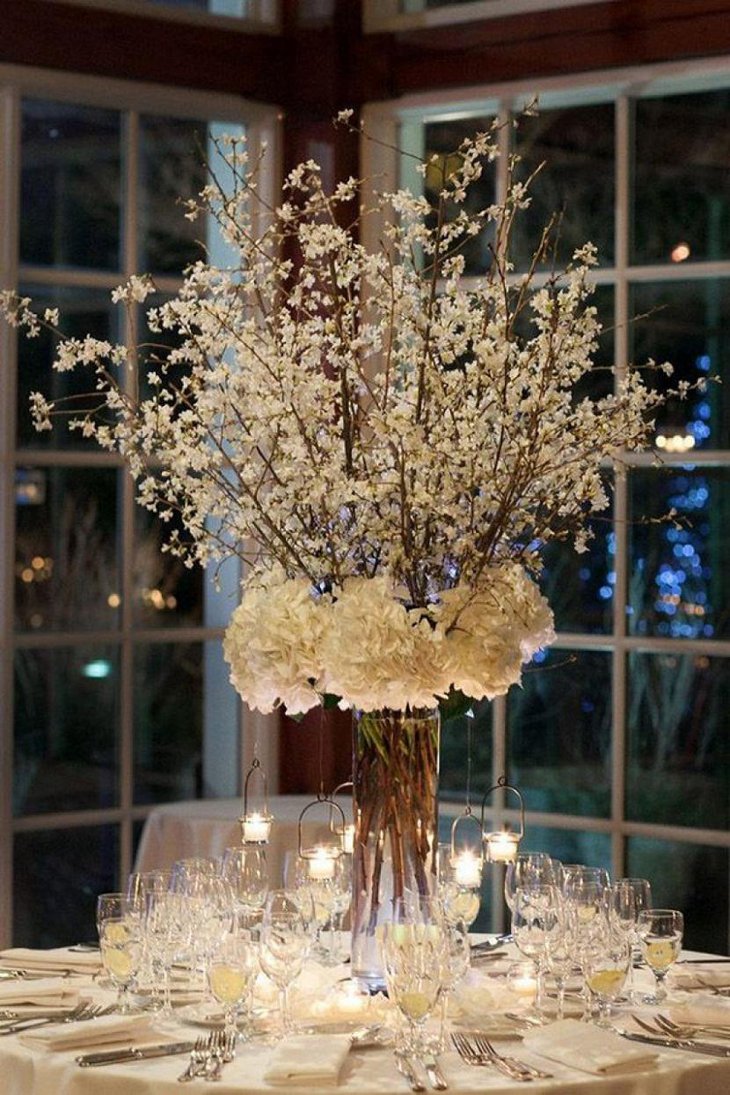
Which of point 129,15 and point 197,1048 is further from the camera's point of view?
point 129,15

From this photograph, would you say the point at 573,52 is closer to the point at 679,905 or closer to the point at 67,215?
the point at 67,215

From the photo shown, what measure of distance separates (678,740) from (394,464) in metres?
2.18

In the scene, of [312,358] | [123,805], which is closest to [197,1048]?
[312,358]

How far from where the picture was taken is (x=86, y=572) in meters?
4.67

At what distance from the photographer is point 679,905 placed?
4.53 metres

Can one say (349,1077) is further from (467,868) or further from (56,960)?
(56,960)

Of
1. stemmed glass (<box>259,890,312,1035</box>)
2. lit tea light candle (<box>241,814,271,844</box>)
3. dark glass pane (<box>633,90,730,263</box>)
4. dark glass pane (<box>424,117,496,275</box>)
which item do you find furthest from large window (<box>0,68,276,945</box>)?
stemmed glass (<box>259,890,312,1035</box>)

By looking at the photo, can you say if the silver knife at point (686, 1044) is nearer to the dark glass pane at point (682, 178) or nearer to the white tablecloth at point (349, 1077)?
the white tablecloth at point (349, 1077)

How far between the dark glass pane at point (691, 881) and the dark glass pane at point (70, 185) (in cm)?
207

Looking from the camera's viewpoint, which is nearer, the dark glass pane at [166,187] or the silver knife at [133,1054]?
the silver knife at [133,1054]

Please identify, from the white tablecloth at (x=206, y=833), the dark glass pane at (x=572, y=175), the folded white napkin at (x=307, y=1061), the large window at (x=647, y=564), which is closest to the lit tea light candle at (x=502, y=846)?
the folded white napkin at (x=307, y=1061)

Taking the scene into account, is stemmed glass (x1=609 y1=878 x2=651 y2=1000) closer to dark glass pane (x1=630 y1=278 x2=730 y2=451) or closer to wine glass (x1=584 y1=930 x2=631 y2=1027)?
wine glass (x1=584 y1=930 x2=631 y2=1027)

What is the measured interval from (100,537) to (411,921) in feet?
8.36

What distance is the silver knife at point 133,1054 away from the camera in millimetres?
2281
